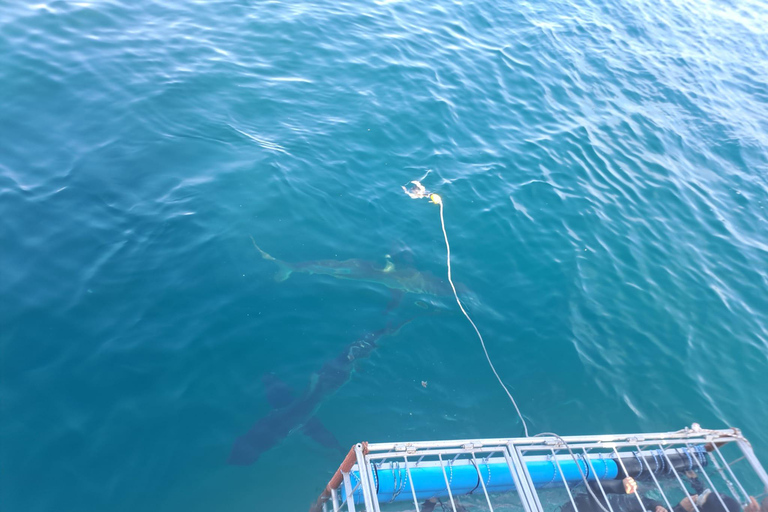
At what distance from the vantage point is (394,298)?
9016 mm

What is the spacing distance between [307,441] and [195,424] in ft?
5.13

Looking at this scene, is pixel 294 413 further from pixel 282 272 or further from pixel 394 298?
pixel 394 298

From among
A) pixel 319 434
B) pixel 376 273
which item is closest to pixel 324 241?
pixel 376 273

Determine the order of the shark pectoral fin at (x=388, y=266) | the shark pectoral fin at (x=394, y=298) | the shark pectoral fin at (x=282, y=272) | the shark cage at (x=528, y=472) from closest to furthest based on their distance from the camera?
the shark cage at (x=528, y=472)
the shark pectoral fin at (x=282, y=272)
the shark pectoral fin at (x=394, y=298)
the shark pectoral fin at (x=388, y=266)

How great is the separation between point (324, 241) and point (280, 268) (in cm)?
107

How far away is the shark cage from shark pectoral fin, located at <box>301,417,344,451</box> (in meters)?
0.80

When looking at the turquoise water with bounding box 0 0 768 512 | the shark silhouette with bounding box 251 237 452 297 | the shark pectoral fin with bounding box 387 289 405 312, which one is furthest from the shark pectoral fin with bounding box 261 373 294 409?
the shark pectoral fin with bounding box 387 289 405 312

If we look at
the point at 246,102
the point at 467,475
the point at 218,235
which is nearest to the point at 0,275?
the point at 218,235

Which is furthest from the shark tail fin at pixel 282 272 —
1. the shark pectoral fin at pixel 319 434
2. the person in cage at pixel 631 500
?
the person in cage at pixel 631 500

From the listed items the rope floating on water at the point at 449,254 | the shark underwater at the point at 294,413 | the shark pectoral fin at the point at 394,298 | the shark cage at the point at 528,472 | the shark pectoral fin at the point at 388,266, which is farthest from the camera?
the shark pectoral fin at the point at 388,266

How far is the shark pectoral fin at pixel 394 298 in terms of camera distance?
890cm

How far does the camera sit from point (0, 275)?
24.7 ft

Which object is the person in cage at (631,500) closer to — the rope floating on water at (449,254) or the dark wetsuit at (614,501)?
the dark wetsuit at (614,501)

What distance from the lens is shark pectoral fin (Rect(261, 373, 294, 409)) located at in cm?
731
